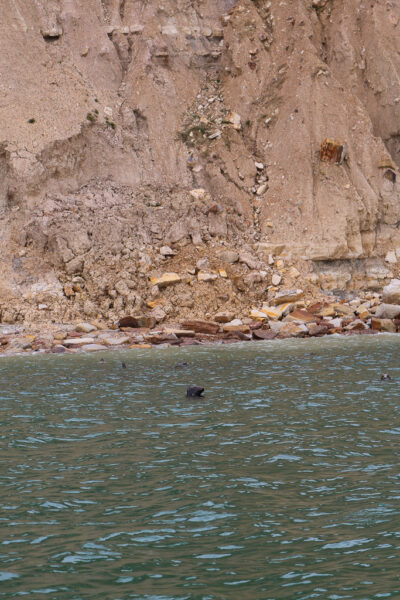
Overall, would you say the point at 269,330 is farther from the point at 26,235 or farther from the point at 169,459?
the point at 169,459

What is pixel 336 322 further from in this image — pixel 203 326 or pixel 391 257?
pixel 391 257

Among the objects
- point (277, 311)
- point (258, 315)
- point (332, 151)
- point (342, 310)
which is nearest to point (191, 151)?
point (332, 151)

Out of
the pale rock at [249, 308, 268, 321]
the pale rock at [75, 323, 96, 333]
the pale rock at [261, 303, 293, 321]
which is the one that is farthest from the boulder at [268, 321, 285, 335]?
the pale rock at [75, 323, 96, 333]

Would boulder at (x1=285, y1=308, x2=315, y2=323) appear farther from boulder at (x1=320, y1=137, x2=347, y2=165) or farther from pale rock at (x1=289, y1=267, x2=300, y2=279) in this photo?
boulder at (x1=320, y1=137, x2=347, y2=165)

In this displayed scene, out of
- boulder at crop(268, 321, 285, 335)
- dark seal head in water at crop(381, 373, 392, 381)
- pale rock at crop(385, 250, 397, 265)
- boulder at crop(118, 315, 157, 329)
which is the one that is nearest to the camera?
dark seal head in water at crop(381, 373, 392, 381)

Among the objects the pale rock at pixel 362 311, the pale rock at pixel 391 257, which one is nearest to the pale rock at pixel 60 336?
the pale rock at pixel 362 311

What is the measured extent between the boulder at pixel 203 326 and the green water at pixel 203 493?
14.4 metres

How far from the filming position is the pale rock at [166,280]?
114ft

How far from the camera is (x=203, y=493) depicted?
7680 mm

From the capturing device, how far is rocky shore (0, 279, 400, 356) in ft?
92.0

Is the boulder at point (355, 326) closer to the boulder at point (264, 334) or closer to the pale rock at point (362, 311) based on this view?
the pale rock at point (362, 311)

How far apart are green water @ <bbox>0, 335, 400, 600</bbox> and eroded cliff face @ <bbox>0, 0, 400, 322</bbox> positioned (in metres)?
20.1

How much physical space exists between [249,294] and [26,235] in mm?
12329

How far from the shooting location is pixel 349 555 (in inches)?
231
